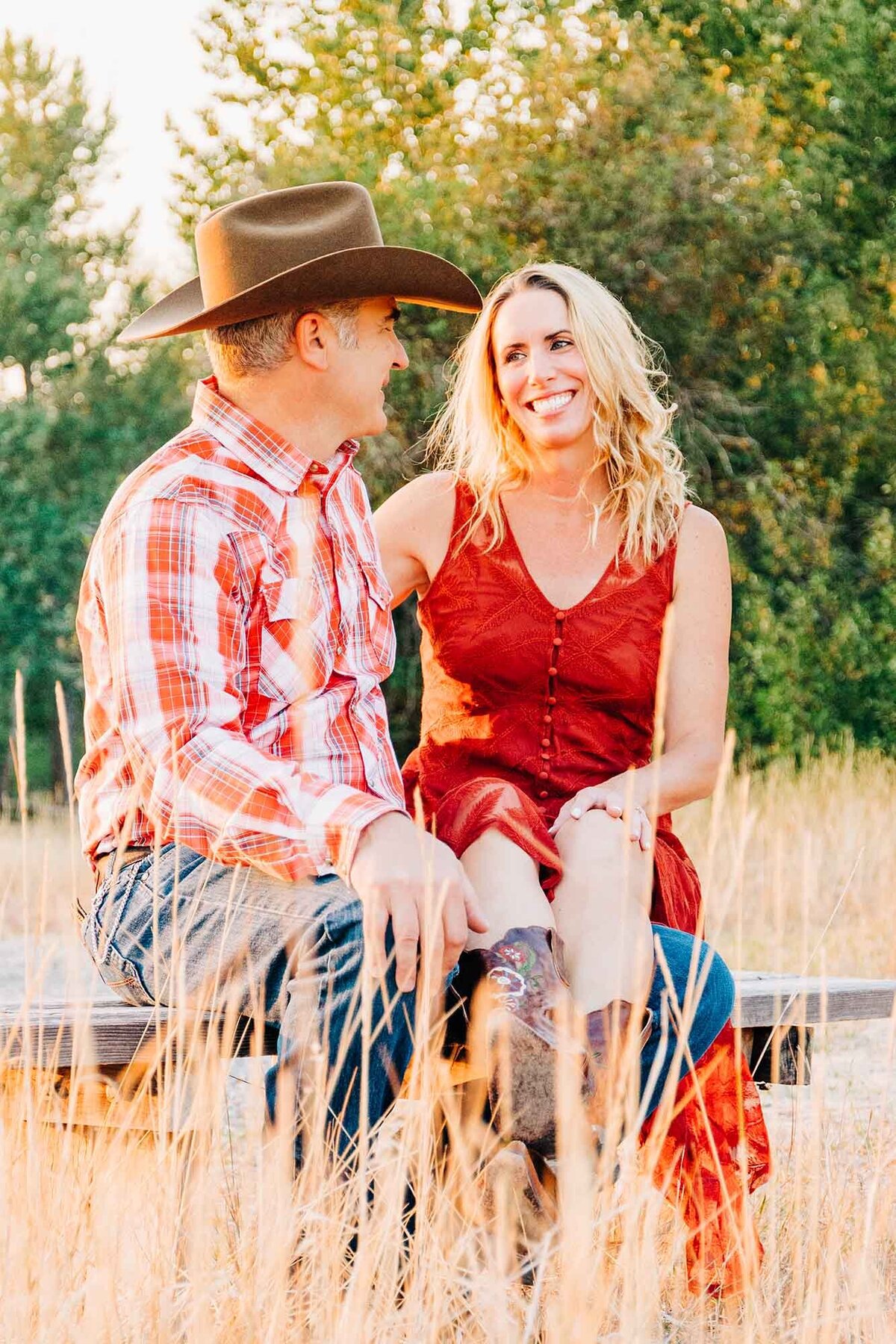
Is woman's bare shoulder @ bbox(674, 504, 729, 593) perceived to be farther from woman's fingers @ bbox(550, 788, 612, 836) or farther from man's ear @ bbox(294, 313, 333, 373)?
man's ear @ bbox(294, 313, 333, 373)

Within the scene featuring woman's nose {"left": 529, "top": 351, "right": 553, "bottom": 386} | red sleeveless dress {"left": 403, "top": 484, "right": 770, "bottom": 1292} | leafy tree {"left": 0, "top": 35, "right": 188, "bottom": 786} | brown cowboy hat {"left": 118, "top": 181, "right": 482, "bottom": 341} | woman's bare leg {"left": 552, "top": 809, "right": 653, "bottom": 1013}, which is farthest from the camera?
leafy tree {"left": 0, "top": 35, "right": 188, "bottom": 786}

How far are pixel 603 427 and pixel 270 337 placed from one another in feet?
2.85

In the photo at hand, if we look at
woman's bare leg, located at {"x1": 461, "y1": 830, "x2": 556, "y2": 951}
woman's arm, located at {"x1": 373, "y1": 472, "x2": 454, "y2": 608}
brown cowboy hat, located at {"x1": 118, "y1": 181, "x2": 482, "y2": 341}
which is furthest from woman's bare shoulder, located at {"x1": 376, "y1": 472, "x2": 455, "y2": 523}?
woman's bare leg, located at {"x1": 461, "y1": 830, "x2": 556, "y2": 951}

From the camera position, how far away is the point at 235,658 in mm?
2453

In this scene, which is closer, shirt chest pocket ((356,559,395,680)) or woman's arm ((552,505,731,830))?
shirt chest pocket ((356,559,395,680))

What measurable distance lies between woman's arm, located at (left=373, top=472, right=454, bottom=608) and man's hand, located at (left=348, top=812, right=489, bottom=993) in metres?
1.16

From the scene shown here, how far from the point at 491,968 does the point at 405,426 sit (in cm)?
957

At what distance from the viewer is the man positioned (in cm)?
219

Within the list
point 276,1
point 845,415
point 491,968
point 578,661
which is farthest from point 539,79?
point 491,968

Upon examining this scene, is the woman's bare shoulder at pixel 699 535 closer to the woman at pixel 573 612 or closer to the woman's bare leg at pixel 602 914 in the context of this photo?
the woman at pixel 573 612

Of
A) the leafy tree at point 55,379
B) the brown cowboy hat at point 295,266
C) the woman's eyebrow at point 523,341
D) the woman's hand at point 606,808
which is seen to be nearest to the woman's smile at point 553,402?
the woman's eyebrow at point 523,341

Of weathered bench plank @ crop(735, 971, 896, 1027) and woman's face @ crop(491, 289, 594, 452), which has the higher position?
woman's face @ crop(491, 289, 594, 452)

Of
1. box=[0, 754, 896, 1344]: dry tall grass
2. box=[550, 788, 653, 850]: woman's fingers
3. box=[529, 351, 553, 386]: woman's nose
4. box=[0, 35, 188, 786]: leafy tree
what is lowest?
box=[0, 754, 896, 1344]: dry tall grass

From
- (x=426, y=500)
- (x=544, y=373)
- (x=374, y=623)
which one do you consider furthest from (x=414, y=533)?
(x=374, y=623)
